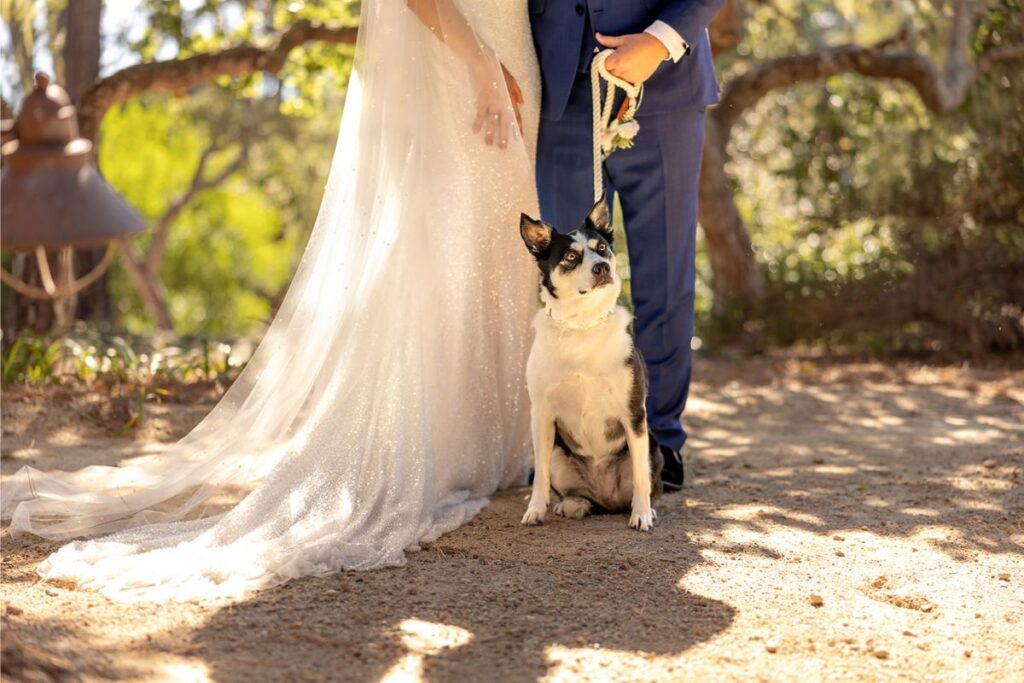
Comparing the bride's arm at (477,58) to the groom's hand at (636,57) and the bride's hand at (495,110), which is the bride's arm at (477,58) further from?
the groom's hand at (636,57)

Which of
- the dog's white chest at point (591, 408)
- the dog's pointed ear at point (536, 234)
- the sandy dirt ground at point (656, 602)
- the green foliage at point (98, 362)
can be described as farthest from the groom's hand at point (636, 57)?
the green foliage at point (98, 362)

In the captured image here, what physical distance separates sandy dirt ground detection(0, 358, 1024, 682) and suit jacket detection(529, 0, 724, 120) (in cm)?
150

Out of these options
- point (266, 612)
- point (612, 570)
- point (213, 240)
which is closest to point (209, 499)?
point (266, 612)

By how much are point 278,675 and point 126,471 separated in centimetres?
180

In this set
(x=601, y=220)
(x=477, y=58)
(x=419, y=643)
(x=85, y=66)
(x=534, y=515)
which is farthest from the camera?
(x=85, y=66)

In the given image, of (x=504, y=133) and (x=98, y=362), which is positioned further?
(x=98, y=362)

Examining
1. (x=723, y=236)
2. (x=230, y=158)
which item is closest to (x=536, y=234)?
(x=723, y=236)

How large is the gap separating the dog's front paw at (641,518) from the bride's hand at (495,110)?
1382 millimetres

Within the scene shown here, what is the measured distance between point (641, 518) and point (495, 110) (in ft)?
4.96

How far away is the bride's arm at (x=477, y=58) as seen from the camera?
3.98 meters

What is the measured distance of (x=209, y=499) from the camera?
397 centimetres

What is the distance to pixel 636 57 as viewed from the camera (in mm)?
3893

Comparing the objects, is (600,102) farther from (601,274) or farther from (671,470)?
(671,470)

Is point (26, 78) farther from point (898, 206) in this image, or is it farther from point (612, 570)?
point (612, 570)
